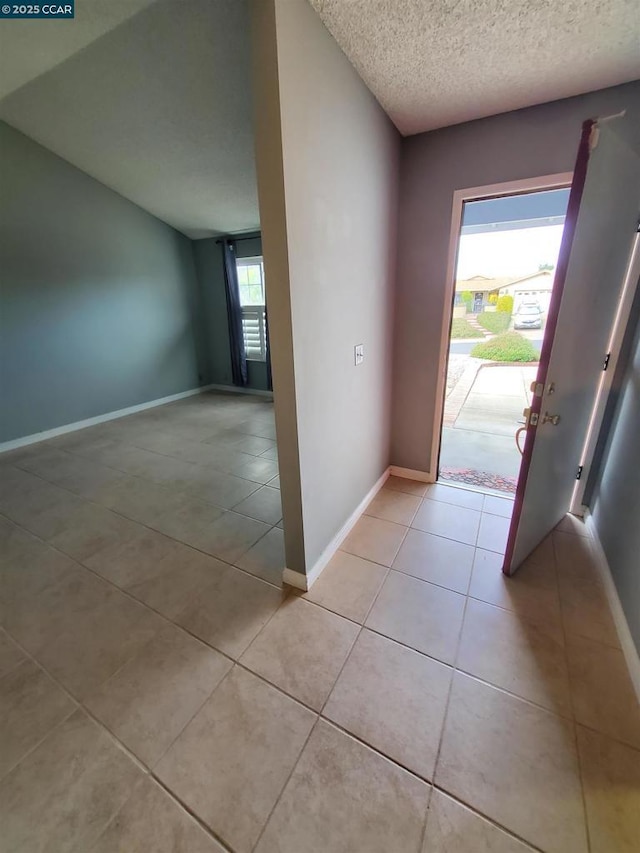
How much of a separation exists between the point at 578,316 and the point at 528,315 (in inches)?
303

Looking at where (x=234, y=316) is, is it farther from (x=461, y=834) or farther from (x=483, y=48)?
(x=461, y=834)

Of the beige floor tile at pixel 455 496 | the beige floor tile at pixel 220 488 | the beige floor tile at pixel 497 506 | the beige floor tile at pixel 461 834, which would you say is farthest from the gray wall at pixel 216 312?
the beige floor tile at pixel 461 834

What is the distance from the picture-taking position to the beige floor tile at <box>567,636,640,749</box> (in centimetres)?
113

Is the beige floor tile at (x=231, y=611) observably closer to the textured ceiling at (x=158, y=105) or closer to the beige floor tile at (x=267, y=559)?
the beige floor tile at (x=267, y=559)

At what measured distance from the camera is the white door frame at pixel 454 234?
189 cm

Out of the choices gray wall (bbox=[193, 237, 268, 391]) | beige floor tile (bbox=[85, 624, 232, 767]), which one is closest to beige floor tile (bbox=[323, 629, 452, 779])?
beige floor tile (bbox=[85, 624, 232, 767])

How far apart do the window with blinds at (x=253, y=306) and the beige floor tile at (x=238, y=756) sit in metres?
4.68

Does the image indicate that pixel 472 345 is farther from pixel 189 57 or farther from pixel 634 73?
pixel 189 57

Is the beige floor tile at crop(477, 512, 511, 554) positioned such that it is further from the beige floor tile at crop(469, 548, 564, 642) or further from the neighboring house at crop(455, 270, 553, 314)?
the neighboring house at crop(455, 270, 553, 314)

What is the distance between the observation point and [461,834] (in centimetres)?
90

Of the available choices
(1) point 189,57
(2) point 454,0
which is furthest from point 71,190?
(2) point 454,0

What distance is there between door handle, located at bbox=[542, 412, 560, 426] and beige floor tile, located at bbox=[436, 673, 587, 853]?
112cm

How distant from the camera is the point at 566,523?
2180mm

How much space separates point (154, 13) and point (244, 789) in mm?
3457
